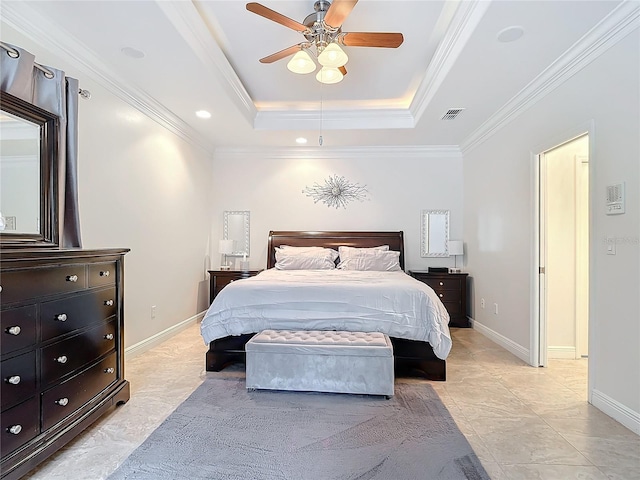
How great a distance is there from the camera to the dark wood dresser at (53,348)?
158 centimetres

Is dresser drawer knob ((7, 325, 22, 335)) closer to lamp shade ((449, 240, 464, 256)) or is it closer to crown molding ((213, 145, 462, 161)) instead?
crown molding ((213, 145, 462, 161))

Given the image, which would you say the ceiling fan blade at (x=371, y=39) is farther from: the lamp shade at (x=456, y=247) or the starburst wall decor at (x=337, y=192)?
the lamp shade at (x=456, y=247)

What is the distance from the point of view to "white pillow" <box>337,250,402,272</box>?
4855mm

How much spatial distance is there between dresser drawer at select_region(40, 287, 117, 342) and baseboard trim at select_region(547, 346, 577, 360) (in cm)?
403

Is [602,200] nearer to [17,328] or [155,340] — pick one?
[17,328]

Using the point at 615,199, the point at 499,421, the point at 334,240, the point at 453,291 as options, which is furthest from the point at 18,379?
the point at 453,291

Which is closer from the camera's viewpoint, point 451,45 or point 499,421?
point 499,421

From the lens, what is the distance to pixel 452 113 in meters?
4.01

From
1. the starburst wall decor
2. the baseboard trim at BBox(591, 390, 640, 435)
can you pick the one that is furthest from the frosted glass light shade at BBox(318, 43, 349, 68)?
the baseboard trim at BBox(591, 390, 640, 435)

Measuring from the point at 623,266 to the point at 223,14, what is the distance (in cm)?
330

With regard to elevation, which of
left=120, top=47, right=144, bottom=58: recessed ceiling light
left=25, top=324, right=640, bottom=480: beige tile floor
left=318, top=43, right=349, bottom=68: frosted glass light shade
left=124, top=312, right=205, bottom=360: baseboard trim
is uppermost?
left=120, top=47, right=144, bottom=58: recessed ceiling light

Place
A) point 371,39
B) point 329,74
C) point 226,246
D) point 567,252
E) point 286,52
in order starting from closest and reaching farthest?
point 371,39 → point 286,52 → point 329,74 → point 567,252 → point 226,246

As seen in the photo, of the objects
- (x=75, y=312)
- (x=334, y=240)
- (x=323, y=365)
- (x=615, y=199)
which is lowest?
(x=323, y=365)

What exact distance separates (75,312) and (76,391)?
45 centimetres
